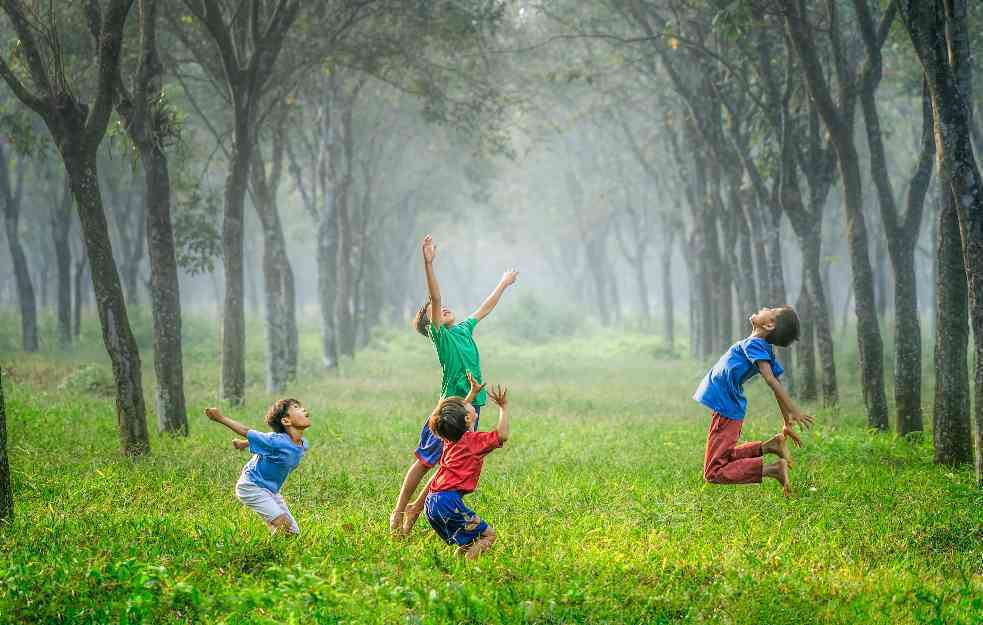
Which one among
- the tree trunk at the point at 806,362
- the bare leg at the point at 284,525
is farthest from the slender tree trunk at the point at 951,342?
the bare leg at the point at 284,525

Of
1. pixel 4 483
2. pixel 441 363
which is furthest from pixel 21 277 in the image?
pixel 441 363

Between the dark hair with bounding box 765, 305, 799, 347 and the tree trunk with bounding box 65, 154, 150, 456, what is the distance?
6.82 m

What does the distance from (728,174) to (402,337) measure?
2216 centimetres

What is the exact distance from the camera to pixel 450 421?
5887 millimetres

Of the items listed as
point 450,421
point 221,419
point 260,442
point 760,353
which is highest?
point 760,353

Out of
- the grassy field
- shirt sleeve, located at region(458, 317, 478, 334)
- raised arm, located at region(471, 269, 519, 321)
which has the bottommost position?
the grassy field

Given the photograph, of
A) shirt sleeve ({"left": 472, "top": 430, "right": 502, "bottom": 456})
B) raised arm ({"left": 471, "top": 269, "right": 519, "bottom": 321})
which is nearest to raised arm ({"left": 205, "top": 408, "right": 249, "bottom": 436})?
shirt sleeve ({"left": 472, "top": 430, "right": 502, "bottom": 456})

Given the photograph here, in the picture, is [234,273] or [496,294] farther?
[234,273]

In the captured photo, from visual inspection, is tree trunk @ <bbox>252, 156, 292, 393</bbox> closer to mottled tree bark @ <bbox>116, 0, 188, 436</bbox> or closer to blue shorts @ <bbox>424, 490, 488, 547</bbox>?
mottled tree bark @ <bbox>116, 0, 188, 436</bbox>

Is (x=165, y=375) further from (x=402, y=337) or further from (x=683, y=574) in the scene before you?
(x=402, y=337)

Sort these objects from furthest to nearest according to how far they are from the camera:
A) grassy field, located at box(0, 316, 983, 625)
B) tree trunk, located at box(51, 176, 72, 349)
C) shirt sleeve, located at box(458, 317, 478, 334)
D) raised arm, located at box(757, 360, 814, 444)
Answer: tree trunk, located at box(51, 176, 72, 349) < shirt sleeve, located at box(458, 317, 478, 334) < raised arm, located at box(757, 360, 814, 444) < grassy field, located at box(0, 316, 983, 625)

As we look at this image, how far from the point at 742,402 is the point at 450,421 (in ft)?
10.5

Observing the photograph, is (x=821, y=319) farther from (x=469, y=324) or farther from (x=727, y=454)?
(x=469, y=324)

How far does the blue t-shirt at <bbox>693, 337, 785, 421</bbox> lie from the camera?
757cm
